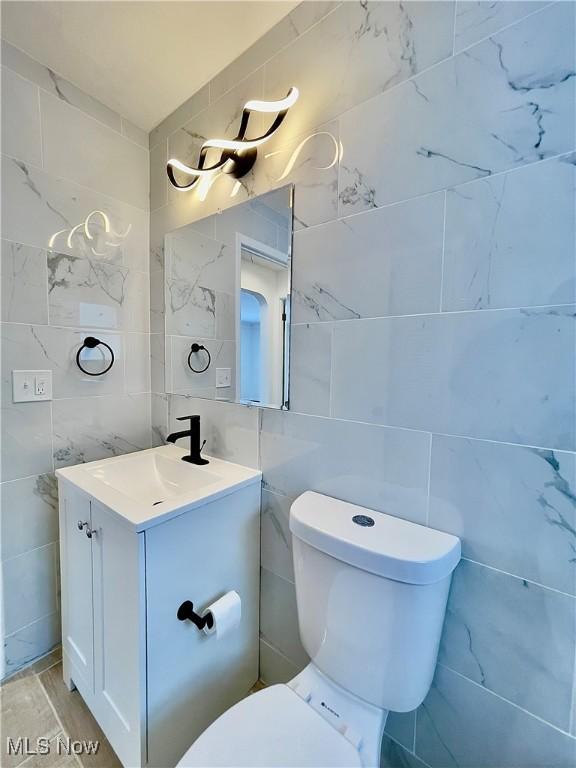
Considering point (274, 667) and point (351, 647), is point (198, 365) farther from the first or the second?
point (274, 667)

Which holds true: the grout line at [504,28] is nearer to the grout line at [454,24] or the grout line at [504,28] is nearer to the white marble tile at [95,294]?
the grout line at [454,24]

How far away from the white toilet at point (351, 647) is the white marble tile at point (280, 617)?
26cm

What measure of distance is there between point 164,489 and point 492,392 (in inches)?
48.6

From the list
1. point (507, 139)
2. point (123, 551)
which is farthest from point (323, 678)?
point (507, 139)

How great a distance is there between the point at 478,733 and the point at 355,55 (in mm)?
1833

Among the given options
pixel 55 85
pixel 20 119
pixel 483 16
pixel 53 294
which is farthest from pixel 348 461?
pixel 55 85

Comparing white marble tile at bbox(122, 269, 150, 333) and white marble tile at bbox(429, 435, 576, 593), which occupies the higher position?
white marble tile at bbox(122, 269, 150, 333)

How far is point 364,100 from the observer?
884mm

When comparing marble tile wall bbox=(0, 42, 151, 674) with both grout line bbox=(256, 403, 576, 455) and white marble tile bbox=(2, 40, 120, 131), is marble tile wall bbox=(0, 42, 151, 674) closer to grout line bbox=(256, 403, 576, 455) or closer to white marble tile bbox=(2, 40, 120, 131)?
white marble tile bbox=(2, 40, 120, 131)

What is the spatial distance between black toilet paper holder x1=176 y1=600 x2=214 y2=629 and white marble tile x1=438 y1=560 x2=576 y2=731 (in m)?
0.65

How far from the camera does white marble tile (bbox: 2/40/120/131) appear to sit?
114 centimetres

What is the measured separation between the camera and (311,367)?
103cm

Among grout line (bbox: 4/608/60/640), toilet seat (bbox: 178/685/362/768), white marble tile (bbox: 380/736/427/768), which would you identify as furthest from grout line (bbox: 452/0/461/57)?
grout line (bbox: 4/608/60/640)

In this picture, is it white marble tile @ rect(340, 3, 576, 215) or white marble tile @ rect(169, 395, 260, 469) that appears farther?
white marble tile @ rect(169, 395, 260, 469)
